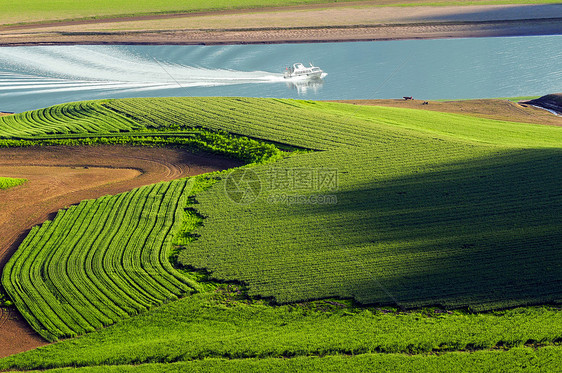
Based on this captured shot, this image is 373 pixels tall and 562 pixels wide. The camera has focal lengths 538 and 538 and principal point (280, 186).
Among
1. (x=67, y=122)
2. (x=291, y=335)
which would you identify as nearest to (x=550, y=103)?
(x=291, y=335)

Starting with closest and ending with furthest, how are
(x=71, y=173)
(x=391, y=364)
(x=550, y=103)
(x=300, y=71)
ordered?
1. (x=391, y=364)
2. (x=71, y=173)
3. (x=550, y=103)
4. (x=300, y=71)

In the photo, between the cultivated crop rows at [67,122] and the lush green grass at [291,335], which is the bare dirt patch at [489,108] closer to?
the cultivated crop rows at [67,122]

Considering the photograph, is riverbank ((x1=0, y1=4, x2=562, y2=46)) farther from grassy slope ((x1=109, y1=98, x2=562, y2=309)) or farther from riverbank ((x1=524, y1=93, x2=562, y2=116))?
grassy slope ((x1=109, y1=98, x2=562, y2=309))

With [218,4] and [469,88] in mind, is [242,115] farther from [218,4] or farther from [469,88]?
[218,4]

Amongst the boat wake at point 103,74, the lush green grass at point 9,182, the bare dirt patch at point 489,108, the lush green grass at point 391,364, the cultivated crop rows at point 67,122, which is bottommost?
the lush green grass at point 391,364

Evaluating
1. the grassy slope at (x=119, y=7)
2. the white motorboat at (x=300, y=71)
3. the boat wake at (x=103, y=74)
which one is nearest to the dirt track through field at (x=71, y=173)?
the boat wake at (x=103, y=74)

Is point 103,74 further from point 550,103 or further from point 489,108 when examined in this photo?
point 550,103
